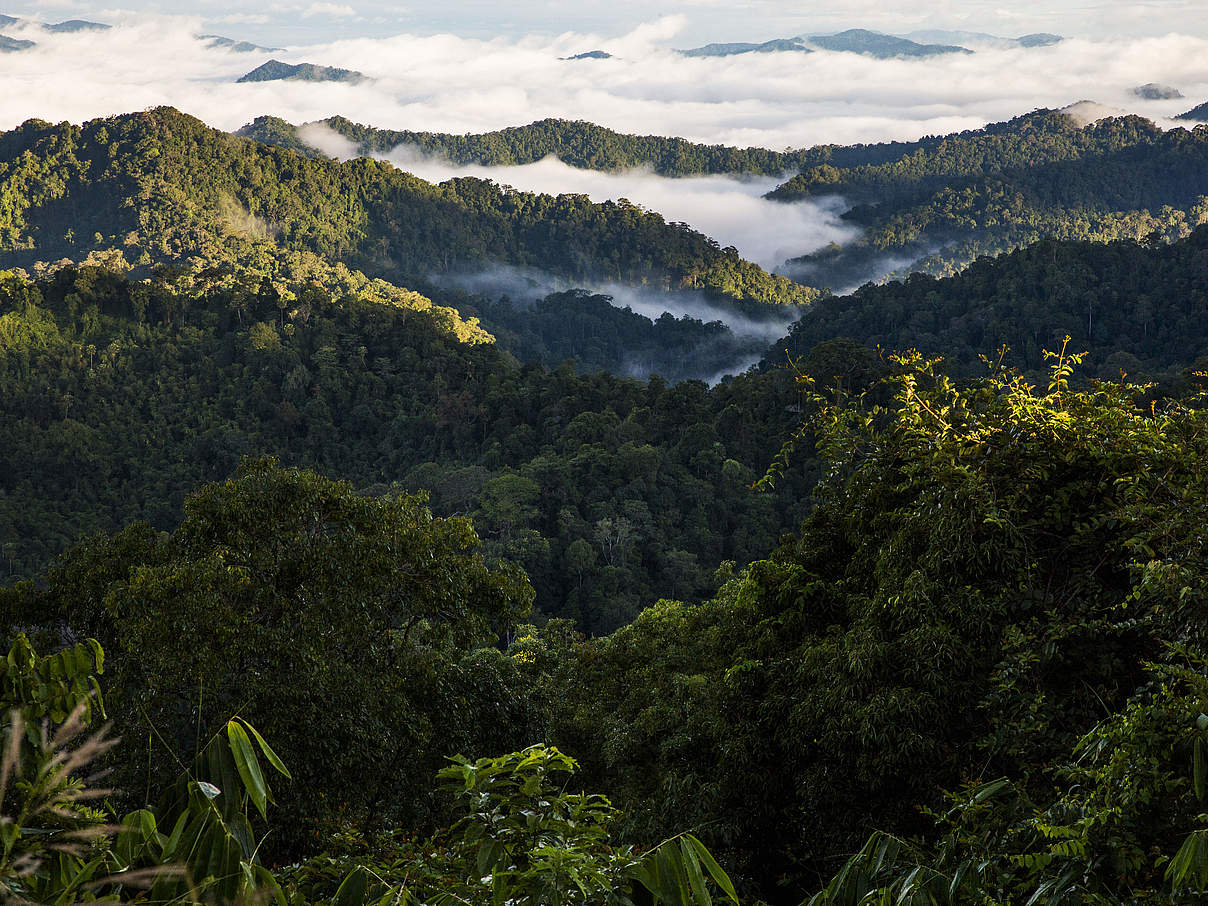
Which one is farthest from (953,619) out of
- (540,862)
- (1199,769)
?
(540,862)

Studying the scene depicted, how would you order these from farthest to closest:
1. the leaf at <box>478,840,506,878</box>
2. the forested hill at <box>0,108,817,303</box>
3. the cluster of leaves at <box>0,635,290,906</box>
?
the forested hill at <box>0,108,817,303</box> < the leaf at <box>478,840,506,878</box> < the cluster of leaves at <box>0,635,290,906</box>

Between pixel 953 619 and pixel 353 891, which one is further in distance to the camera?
pixel 953 619

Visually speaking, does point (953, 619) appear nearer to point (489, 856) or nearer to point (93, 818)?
point (489, 856)

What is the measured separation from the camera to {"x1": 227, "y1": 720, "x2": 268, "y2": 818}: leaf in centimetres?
202

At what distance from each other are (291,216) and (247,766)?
104456 mm

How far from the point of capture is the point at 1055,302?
57.5 meters

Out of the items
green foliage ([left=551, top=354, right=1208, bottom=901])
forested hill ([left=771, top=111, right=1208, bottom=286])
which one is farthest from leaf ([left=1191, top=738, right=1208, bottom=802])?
forested hill ([left=771, top=111, right=1208, bottom=286])

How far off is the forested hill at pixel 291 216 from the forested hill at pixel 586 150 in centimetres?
7018

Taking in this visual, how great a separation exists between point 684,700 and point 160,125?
10735cm

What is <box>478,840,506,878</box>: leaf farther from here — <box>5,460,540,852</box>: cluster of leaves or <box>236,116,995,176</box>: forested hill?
<box>236,116,995,176</box>: forested hill

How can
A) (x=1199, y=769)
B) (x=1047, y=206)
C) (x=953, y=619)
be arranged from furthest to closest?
1. (x=1047, y=206)
2. (x=953, y=619)
3. (x=1199, y=769)

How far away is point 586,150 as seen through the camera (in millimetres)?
176750

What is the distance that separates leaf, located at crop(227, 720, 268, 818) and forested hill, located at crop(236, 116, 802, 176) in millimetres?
179603

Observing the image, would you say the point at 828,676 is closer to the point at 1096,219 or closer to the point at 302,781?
the point at 302,781
